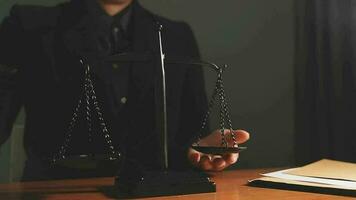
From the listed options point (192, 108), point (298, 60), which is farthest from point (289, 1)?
point (192, 108)

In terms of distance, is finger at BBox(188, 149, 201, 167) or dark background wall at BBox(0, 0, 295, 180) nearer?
finger at BBox(188, 149, 201, 167)

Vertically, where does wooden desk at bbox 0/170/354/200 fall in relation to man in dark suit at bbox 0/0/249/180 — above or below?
below

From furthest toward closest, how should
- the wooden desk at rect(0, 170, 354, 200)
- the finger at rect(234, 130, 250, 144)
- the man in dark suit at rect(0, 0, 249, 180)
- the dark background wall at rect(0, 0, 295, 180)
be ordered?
the dark background wall at rect(0, 0, 295, 180), the man in dark suit at rect(0, 0, 249, 180), the finger at rect(234, 130, 250, 144), the wooden desk at rect(0, 170, 354, 200)

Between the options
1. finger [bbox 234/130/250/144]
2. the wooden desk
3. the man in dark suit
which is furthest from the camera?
the man in dark suit

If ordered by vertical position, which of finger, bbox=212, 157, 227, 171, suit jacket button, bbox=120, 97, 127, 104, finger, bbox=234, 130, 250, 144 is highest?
suit jacket button, bbox=120, 97, 127, 104

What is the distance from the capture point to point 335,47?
5.11 feet

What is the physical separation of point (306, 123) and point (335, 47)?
273 mm

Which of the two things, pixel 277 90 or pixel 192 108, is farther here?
pixel 277 90

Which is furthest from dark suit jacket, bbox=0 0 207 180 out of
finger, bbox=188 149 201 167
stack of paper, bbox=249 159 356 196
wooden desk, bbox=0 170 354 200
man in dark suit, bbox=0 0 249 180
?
stack of paper, bbox=249 159 356 196

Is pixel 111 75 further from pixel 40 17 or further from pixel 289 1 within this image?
pixel 289 1

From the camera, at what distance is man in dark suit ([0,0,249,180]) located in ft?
3.88

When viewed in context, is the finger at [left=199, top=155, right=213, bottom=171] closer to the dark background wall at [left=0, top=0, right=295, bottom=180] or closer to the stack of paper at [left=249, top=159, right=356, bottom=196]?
the stack of paper at [left=249, top=159, right=356, bottom=196]

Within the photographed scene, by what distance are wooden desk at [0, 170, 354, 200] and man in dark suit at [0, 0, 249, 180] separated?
167mm

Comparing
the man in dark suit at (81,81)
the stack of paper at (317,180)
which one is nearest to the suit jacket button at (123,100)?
the man in dark suit at (81,81)
